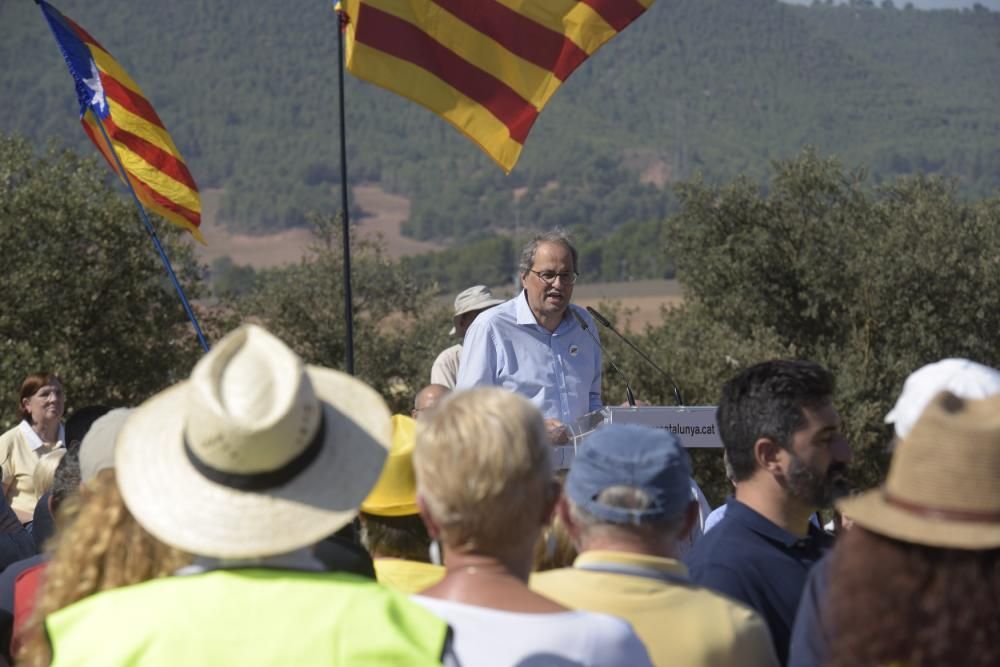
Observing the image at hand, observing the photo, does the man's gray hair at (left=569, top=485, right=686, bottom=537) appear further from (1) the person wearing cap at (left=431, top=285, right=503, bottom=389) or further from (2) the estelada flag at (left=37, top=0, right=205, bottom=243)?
(2) the estelada flag at (left=37, top=0, right=205, bottom=243)

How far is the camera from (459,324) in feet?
26.1

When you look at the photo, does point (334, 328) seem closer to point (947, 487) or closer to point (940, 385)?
point (940, 385)

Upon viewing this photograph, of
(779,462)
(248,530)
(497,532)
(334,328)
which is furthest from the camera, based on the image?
(334,328)

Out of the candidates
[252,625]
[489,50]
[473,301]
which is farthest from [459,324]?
[252,625]

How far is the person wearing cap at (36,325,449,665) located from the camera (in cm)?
→ 235

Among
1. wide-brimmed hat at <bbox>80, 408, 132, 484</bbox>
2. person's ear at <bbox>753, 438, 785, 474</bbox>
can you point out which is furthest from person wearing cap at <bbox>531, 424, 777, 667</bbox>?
wide-brimmed hat at <bbox>80, 408, 132, 484</bbox>

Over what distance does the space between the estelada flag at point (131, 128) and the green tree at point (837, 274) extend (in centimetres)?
1968

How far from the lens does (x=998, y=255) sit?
33.3 meters

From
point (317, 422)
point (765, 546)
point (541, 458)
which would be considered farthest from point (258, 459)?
point (765, 546)

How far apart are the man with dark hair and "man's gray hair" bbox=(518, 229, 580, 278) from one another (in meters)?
2.67

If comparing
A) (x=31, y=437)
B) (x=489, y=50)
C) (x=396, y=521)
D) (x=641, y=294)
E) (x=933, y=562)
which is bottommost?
(x=641, y=294)

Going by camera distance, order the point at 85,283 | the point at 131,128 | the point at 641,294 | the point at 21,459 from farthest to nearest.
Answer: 1. the point at 641,294
2. the point at 85,283
3. the point at 131,128
4. the point at 21,459

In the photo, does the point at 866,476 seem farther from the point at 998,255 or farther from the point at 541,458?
the point at 541,458

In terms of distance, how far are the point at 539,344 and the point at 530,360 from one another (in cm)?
10
